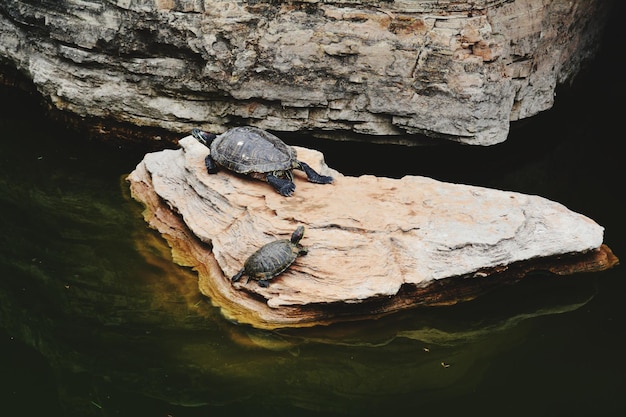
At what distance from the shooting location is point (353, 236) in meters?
5.43

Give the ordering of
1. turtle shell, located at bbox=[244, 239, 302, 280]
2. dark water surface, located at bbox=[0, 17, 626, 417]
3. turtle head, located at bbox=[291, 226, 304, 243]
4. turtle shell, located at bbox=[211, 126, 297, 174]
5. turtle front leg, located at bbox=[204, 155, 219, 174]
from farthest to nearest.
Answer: turtle front leg, located at bbox=[204, 155, 219, 174]
turtle shell, located at bbox=[211, 126, 297, 174]
turtle head, located at bbox=[291, 226, 304, 243]
turtle shell, located at bbox=[244, 239, 302, 280]
dark water surface, located at bbox=[0, 17, 626, 417]

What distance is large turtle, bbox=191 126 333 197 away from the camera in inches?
231

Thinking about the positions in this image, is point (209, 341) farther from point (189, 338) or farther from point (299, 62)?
point (299, 62)

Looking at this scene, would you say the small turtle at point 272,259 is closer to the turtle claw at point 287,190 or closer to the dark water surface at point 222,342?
the dark water surface at point 222,342

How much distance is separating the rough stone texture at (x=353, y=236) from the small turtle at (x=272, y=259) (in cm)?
9

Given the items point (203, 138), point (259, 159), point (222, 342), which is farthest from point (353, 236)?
point (203, 138)

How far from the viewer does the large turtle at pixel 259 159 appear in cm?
587

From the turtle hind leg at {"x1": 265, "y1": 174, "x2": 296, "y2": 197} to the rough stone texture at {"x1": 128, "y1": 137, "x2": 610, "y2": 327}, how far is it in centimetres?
5

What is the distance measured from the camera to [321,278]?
17.2ft

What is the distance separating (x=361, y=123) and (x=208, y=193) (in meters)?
1.87

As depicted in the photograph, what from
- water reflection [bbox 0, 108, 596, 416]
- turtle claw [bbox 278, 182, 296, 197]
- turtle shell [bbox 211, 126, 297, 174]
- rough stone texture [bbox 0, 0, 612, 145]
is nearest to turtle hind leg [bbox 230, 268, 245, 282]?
water reflection [bbox 0, 108, 596, 416]

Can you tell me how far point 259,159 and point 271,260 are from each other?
1.05 metres

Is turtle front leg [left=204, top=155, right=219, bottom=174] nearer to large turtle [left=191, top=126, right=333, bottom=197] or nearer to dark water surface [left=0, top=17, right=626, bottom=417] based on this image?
large turtle [left=191, top=126, right=333, bottom=197]

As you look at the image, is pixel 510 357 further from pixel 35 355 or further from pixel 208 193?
pixel 35 355
